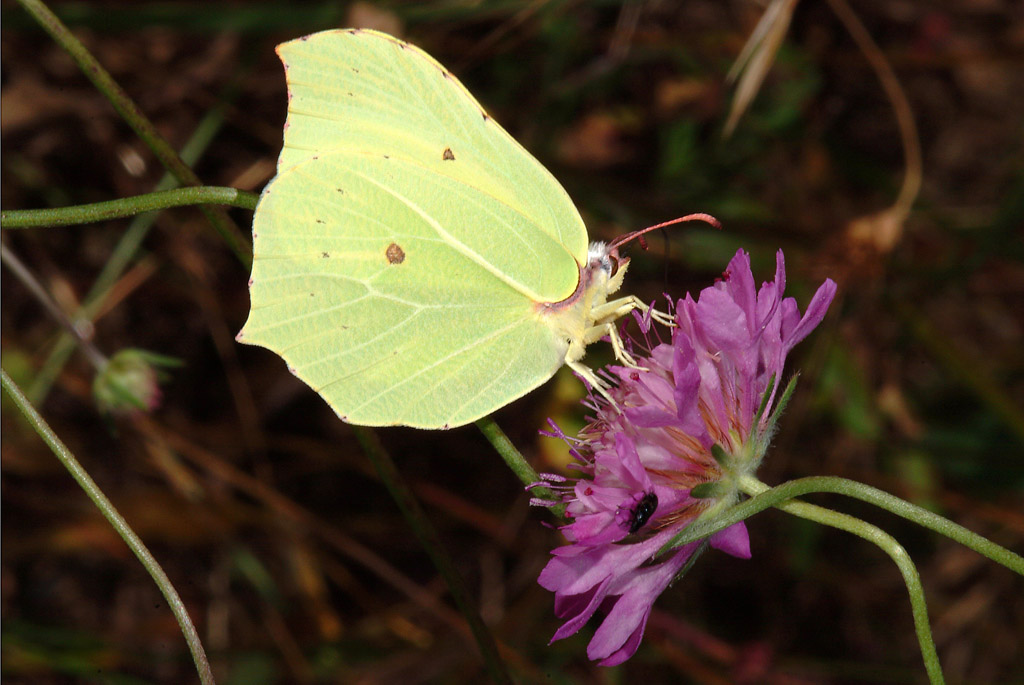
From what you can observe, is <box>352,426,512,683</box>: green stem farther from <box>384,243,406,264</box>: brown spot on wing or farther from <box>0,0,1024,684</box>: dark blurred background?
<box>0,0,1024,684</box>: dark blurred background

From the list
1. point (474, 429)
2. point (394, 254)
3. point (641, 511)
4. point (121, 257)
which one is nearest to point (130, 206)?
point (394, 254)

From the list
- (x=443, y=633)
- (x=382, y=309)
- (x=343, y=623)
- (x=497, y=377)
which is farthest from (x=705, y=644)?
(x=382, y=309)

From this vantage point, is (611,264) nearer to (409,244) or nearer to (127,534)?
(409,244)

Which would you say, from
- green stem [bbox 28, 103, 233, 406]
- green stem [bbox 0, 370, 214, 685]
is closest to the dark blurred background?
green stem [bbox 28, 103, 233, 406]

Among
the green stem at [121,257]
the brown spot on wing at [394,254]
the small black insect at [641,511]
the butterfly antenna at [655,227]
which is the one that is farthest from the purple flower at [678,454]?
the green stem at [121,257]

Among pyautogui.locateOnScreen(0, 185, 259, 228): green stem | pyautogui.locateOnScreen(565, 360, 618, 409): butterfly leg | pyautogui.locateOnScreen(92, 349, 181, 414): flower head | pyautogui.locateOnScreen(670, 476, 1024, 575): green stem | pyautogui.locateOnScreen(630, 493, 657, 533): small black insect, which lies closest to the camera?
pyautogui.locateOnScreen(670, 476, 1024, 575): green stem

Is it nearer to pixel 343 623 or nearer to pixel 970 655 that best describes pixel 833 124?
pixel 970 655
